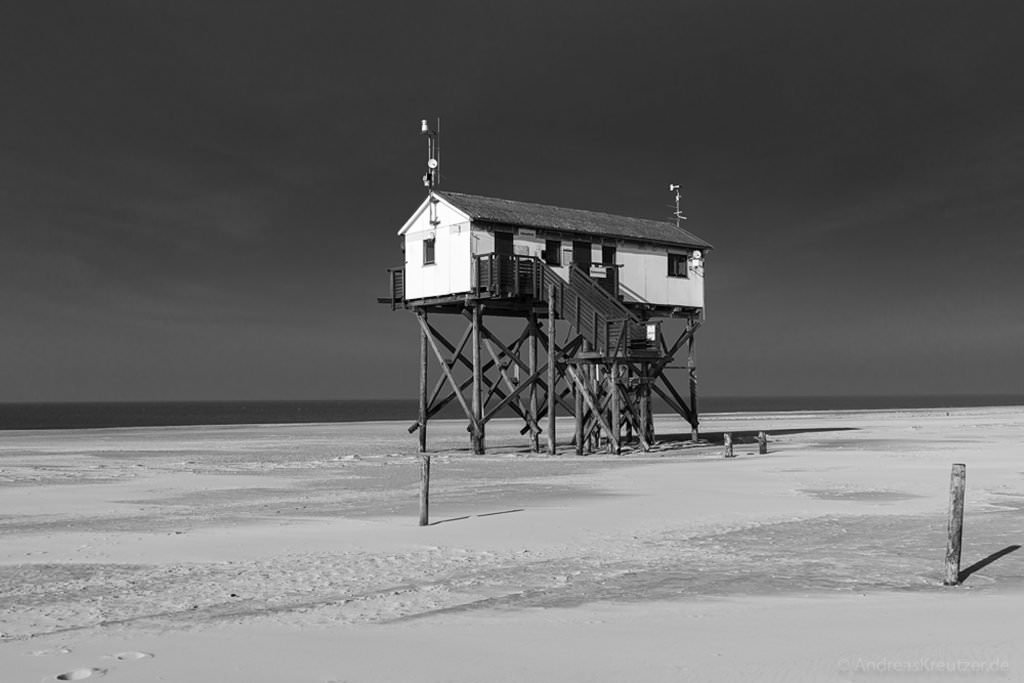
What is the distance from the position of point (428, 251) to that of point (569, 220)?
18.1 ft

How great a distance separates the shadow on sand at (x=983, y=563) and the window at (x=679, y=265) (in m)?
26.0

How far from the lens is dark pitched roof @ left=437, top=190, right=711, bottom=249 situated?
3562 centimetres

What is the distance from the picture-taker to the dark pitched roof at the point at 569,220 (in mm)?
35625

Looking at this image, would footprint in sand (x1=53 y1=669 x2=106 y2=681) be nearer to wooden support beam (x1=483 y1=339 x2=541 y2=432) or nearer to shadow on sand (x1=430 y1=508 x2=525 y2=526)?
shadow on sand (x1=430 y1=508 x2=525 y2=526)

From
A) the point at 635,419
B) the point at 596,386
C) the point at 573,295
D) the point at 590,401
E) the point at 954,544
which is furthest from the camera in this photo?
the point at 596,386

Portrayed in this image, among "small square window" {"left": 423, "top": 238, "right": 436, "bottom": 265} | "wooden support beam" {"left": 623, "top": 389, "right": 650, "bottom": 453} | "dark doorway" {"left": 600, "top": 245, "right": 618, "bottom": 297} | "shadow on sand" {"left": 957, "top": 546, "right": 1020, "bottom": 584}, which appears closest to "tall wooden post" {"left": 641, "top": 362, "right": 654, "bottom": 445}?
"wooden support beam" {"left": 623, "top": 389, "right": 650, "bottom": 453}

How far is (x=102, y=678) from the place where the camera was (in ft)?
26.8

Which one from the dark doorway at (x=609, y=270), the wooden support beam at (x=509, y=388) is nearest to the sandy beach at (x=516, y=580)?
the wooden support beam at (x=509, y=388)

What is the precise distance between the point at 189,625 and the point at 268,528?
7.10 meters

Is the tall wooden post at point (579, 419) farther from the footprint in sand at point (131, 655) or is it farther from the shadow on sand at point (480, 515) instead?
the footprint in sand at point (131, 655)

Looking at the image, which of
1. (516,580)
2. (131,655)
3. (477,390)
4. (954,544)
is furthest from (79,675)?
(477,390)

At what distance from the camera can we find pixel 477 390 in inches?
1478

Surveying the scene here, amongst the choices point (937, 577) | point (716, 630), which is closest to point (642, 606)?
point (716, 630)

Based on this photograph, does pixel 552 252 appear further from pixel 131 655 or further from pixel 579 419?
pixel 131 655
